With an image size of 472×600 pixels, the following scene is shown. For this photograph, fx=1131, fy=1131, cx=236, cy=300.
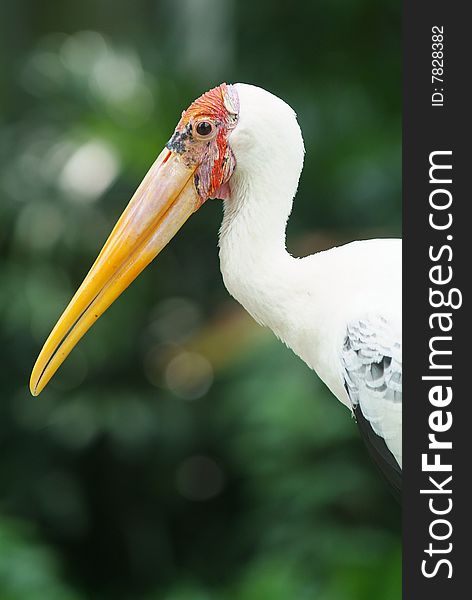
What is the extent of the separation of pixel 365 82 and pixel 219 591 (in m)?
2.38

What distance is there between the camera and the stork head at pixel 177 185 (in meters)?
2.05

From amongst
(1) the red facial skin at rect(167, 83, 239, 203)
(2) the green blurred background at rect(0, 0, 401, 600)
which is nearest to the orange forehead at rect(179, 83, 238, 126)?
(1) the red facial skin at rect(167, 83, 239, 203)

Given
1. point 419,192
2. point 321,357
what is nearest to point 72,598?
point 321,357

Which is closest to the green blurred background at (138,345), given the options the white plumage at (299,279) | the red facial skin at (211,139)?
the white plumage at (299,279)

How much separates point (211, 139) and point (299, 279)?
1.02 ft

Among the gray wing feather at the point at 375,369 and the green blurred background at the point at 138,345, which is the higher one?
the green blurred background at the point at 138,345

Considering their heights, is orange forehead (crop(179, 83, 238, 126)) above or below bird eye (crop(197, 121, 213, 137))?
above

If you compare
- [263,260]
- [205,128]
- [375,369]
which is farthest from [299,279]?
[205,128]

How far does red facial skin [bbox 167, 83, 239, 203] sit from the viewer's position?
205 cm

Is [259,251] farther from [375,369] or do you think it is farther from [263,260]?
[375,369]

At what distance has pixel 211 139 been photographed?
6.77 feet

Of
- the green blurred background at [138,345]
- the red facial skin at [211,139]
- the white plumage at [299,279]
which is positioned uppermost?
the green blurred background at [138,345]

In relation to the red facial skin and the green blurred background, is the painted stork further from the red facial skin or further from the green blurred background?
the green blurred background

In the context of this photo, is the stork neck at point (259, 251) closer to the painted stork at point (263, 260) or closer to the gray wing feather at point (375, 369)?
the painted stork at point (263, 260)
